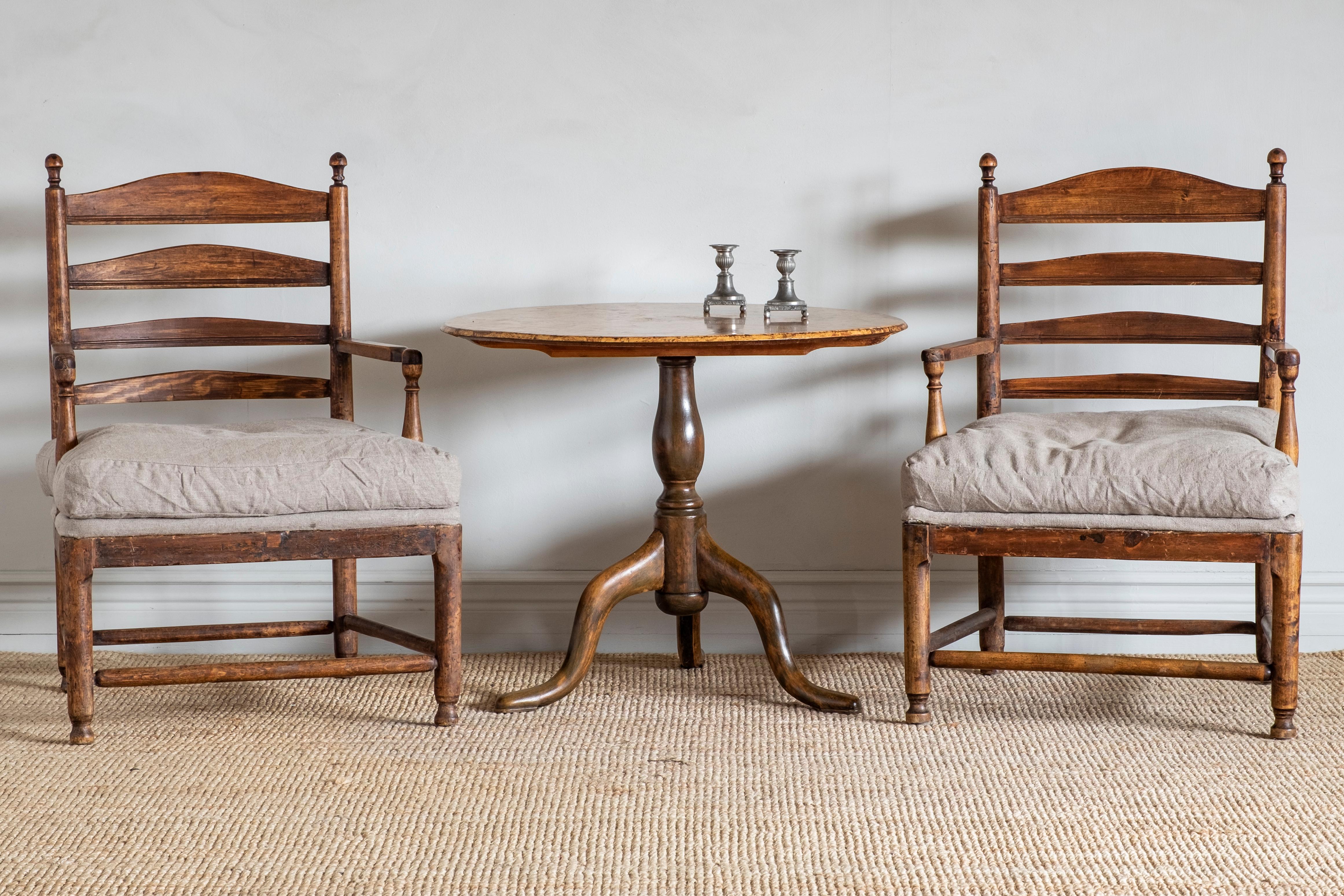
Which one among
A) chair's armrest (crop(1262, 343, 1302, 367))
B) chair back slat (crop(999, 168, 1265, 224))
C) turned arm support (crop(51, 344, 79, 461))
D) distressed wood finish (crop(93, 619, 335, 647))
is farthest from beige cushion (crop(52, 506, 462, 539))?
chair's armrest (crop(1262, 343, 1302, 367))

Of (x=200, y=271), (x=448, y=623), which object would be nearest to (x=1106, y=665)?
(x=448, y=623)

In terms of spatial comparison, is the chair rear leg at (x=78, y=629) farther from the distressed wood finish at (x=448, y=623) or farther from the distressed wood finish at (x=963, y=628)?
the distressed wood finish at (x=963, y=628)

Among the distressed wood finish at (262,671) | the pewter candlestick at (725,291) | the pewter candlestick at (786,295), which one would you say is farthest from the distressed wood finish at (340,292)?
the pewter candlestick at (786,295)

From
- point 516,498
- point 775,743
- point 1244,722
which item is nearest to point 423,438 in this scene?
point 516,498

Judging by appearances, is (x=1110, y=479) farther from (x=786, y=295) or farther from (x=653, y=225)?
(x=653, y=225)

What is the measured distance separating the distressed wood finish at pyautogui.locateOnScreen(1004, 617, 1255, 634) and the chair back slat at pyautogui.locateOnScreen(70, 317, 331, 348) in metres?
1.49

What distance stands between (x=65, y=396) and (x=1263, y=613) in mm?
2170

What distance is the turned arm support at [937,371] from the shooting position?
7.04 ft

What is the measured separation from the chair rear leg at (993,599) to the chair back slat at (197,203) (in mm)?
1479

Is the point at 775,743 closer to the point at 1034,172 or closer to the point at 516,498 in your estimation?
the point at 516,498

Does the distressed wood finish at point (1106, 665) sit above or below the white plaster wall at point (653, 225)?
below

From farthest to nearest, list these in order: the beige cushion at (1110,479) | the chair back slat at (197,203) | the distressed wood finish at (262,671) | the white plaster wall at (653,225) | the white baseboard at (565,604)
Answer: the white baseboard at (565,604)
the white plaster wall at (653,225)
the chair back slat at (197,203)
the distressed wood finish at (262,671)
the beige cushion at (1110,479)

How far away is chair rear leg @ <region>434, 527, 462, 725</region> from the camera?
2115mm

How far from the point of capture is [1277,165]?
92.0 inches
